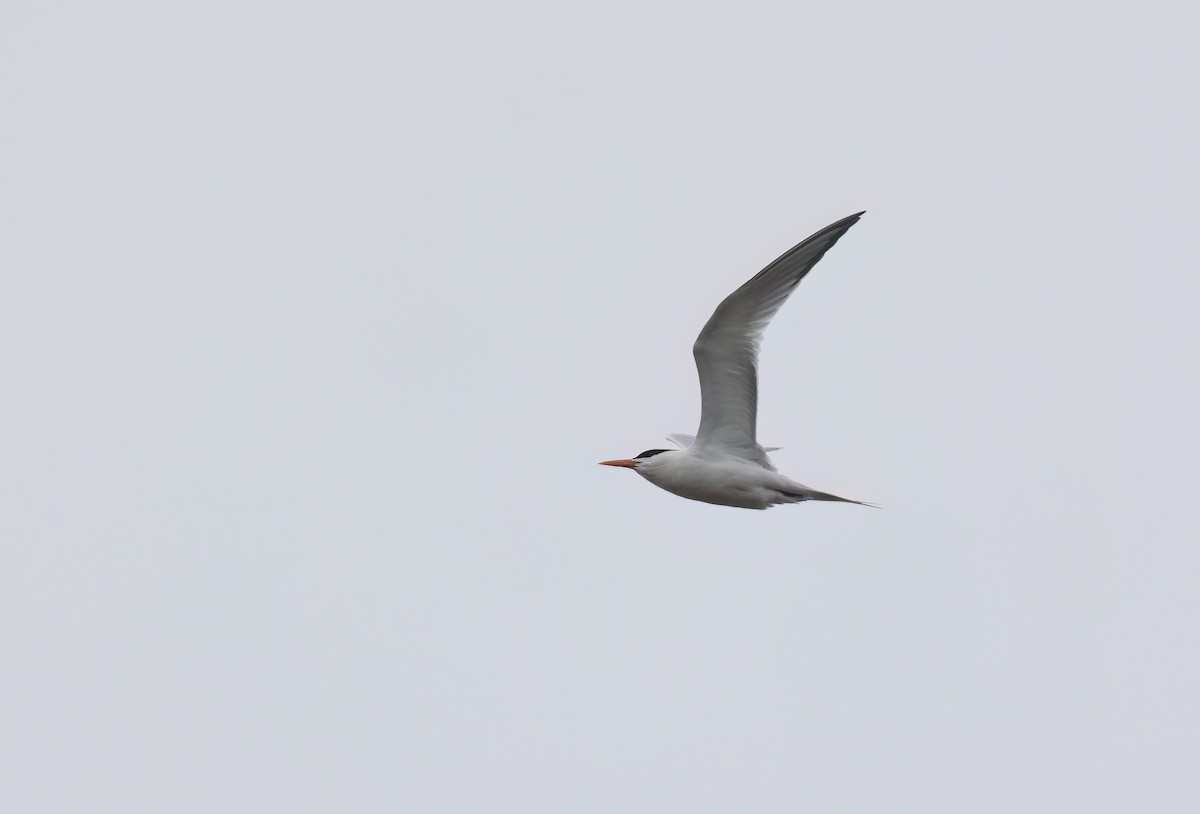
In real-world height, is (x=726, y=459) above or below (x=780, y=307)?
below

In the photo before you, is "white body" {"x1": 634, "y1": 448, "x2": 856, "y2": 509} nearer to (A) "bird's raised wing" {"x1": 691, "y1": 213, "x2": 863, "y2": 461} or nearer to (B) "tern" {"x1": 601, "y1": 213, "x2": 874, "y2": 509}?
(B) "tern" {"x1": 601, "y1": 213, "x2": 874, "y2": 509}

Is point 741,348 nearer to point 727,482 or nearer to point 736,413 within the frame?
point 736,413

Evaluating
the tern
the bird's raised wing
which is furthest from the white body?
the bird's raised wing

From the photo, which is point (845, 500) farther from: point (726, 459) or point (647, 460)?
point (647, 460)

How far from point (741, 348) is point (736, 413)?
2.09ft

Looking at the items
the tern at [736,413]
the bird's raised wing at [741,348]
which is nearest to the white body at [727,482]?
the tern at [736,413]

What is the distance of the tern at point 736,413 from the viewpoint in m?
9.89

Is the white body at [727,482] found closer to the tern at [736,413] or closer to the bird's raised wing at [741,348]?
the tern at [736,413]

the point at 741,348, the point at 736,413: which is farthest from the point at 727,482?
the point at 741,348

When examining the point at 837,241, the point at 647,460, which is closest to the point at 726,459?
the point at 647,460

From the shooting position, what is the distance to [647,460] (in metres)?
10.9

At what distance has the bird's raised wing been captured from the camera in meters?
9.77

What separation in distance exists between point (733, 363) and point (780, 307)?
0.60 metres

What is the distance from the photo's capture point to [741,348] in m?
10.2
